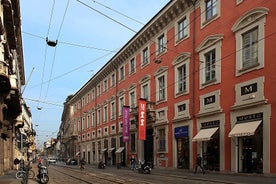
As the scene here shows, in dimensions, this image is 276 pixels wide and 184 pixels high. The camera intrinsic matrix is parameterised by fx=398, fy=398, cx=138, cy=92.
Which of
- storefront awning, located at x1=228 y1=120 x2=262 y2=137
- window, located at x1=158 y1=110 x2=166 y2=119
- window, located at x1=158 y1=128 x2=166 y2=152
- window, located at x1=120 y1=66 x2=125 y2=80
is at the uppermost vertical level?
window, located at x1=120 y1=66 x2=125 y2=80

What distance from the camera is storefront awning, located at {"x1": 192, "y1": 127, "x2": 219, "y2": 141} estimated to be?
27.1 m

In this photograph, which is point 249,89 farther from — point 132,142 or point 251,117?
point 132,142

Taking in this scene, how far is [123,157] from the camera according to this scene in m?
48.9

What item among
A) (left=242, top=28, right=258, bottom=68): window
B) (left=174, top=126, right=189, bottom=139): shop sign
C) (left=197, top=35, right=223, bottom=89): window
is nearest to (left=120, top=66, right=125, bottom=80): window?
(left=174, top=126, right=189, bottom=139): shop sign

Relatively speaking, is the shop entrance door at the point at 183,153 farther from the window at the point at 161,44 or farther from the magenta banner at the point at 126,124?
the magenta banner at the point at 126,124

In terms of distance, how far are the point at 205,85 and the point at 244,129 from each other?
643cm

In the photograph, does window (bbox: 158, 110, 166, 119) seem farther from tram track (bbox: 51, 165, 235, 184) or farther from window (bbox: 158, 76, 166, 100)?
tram track (bbox: 51, 165, 235, 184)

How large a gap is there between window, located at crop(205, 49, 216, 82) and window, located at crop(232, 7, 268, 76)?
3012 millimetres

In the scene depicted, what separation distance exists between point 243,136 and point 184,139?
8656 millimetres

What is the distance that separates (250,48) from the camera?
24469 mm

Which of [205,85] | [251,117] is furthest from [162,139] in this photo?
[251,117]

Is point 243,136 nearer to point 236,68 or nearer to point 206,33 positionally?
point 236,68

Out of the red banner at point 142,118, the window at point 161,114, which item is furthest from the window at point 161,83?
the red banner at point 142,118

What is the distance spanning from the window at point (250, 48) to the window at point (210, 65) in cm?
346
